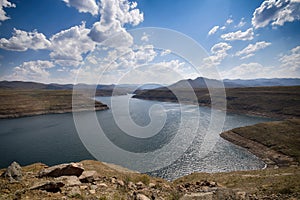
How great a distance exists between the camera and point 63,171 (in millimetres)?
12352

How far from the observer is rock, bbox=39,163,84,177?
1217 centimetres

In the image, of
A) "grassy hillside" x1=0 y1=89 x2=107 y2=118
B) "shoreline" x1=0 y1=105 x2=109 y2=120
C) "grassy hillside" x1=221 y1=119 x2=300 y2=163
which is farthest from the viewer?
"grassy hillside" x1=0 y1=89 x2=107 y2=118

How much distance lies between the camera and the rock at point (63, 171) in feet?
39.9

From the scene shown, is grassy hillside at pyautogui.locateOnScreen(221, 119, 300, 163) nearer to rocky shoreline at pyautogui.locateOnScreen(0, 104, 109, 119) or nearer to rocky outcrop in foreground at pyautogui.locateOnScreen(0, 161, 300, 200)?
rocky outcrop in foreground at pyautogui.locateOnScreen(0, 161, 300, 200)

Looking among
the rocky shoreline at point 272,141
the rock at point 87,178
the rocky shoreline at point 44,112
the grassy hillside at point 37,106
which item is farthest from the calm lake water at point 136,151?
the grassy hillside at point 37,106

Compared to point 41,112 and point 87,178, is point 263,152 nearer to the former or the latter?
point 87,178

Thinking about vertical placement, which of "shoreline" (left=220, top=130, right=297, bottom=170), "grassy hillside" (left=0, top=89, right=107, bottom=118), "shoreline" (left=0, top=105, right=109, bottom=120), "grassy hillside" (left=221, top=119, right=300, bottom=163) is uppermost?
"grassy hillside" (left=0, top=89, right=107, bottom=118)

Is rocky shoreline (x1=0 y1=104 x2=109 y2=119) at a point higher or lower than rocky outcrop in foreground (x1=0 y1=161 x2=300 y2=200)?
lower

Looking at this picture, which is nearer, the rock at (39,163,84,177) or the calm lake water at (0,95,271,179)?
the rock at (39,163,84,177)

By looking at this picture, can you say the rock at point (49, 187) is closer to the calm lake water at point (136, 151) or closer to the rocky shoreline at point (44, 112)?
the calm lake water at point (136, 151)

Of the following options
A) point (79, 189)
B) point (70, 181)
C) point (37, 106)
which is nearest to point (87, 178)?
point (70, 181)

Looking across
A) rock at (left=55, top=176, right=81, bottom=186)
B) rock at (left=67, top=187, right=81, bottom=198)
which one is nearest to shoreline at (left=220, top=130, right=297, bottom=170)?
rock at (left=55, top=176, right=81, bottom=186)

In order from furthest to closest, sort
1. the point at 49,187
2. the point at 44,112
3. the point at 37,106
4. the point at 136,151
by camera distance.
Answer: the point at 37,106, the point at 44,112, the point at 136,151, the point at 49,187

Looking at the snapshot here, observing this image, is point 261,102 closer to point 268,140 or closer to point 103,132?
point 268,140
